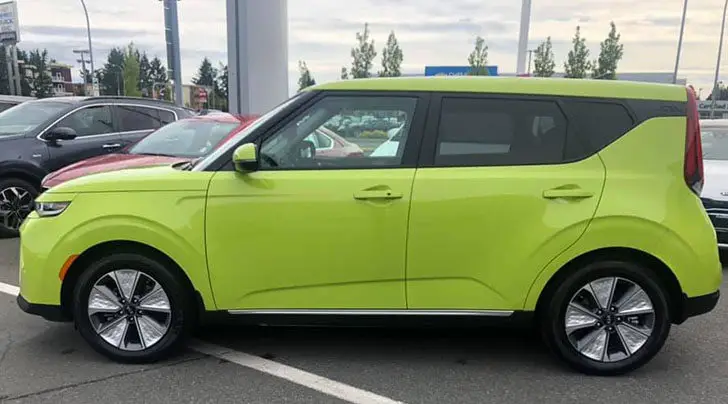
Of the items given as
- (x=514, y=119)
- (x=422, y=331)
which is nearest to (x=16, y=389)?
(x=422, y=331)

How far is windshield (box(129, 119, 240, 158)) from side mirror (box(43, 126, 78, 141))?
2.88 ft

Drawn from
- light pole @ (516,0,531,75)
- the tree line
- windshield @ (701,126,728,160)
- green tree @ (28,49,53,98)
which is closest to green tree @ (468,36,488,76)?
the tree line

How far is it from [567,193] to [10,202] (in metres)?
6.46

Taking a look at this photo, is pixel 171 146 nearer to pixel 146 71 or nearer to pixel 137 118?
pixel 137 118

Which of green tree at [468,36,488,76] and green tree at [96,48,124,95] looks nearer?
green tree at [468,36,488,76]

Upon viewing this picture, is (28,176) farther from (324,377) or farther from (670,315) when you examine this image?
(670,315)

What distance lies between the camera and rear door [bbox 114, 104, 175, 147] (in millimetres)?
8000

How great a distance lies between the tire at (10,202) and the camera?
6691 mm

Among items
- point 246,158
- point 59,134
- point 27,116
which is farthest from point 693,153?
point 27,116

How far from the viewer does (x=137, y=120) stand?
8.23m

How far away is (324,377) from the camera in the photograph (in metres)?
3.36

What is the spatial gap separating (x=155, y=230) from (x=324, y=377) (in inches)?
52.2

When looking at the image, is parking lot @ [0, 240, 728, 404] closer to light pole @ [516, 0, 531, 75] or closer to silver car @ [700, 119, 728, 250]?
silver car @ [700, 119, 728, 250]

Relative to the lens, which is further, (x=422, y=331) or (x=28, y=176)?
(x=28, y=176)
